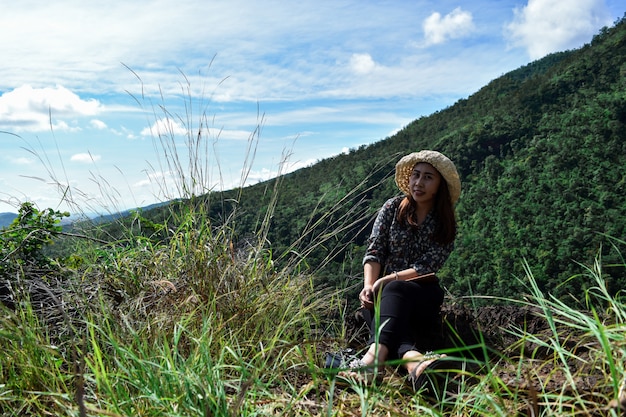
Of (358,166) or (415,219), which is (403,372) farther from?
(358,166)

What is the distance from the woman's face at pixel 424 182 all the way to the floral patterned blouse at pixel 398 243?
0.12 m

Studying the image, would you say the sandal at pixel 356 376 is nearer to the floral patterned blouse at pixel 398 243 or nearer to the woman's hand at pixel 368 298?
the woman's hand at pixel 368 298

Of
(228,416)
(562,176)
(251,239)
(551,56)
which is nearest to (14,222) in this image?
(251,239)

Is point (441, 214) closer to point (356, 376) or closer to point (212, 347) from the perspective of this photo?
point (356, 376)

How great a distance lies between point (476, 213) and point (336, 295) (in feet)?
79.5

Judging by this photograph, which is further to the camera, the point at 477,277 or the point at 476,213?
the point at 476,213

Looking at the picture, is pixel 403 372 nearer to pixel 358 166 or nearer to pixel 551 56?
pixel 358 166

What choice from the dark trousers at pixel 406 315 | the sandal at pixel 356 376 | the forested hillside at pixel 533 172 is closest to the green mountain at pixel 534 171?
the forested hillside at pixel 533 172

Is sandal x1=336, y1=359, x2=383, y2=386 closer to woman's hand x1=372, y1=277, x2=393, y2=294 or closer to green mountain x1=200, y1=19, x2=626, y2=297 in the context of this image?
woman's hand x1=372, y1=277, x2=393, y2=294

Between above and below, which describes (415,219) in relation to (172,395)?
above

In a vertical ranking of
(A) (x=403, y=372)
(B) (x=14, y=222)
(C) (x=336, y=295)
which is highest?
(B) (x=14, y=222)

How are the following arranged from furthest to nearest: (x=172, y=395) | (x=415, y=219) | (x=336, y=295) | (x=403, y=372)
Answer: (x=336, y=295) → (x=415, y=219) → (x=403, y=372) → (x=172, y=395)

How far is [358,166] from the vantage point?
29.8 m

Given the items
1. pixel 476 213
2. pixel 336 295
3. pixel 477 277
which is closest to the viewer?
pixel 336 295
